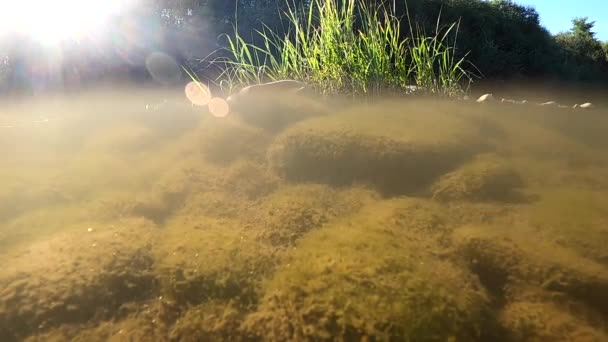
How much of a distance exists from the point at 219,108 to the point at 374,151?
4.34 feet

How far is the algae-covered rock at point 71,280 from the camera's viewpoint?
127cm

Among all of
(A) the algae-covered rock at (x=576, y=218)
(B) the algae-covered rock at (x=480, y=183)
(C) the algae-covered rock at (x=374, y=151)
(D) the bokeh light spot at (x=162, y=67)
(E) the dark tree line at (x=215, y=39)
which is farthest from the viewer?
(D) the bokeh light spot at (x=162, y=67)

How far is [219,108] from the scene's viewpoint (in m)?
3.10

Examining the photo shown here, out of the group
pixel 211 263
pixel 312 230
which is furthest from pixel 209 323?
pixel 312 230

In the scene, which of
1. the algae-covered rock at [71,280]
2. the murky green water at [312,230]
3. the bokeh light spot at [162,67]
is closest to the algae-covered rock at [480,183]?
the murky green water at [312,230]

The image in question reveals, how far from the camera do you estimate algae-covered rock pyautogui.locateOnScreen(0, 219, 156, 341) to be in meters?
1.27

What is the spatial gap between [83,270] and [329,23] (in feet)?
8.12

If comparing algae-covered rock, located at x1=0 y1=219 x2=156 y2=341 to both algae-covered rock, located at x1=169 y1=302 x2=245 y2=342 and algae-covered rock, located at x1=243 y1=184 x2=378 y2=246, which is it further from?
algae-covered rock, located at x1=243 y1=184 x2=378 y2=246

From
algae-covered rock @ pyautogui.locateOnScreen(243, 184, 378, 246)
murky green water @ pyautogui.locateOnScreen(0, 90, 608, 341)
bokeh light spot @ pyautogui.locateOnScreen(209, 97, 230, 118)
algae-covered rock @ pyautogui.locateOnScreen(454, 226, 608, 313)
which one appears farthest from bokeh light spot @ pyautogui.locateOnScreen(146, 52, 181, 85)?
algae-covered rock @ pyautogui.locateOnScreen(454, 226, 608, 313)

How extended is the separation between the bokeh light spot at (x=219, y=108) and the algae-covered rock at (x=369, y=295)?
5.26 feet

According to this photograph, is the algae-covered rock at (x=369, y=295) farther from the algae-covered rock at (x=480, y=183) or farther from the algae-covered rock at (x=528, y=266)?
the algae-covered rock at (x=480, y=183)

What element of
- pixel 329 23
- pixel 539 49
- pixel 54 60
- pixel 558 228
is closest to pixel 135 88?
pixel 54 60

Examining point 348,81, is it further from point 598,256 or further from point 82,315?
point 82,315

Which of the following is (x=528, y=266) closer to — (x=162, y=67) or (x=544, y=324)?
(x=544, y=324)
